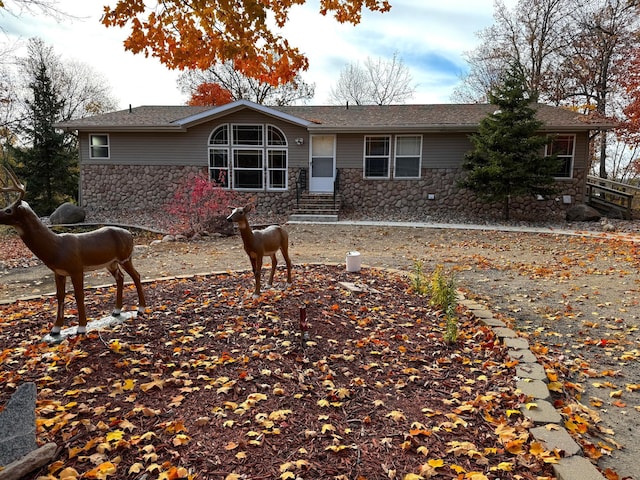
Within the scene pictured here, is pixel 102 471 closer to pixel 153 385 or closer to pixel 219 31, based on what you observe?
pixel 153 385

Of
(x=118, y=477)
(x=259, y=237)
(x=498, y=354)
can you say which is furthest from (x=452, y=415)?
(x=259, y=237)

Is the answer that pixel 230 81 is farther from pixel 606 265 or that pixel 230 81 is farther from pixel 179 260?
pixel 606 265

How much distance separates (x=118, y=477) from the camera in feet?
7.51

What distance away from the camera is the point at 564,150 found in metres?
16.2

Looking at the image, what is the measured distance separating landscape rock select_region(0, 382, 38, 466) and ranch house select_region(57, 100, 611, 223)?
543 inches

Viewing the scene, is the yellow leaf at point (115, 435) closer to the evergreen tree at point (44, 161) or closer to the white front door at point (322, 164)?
the white front door at point (322, 164)

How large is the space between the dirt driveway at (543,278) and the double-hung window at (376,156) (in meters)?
4.35

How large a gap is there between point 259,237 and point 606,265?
7.01 metres

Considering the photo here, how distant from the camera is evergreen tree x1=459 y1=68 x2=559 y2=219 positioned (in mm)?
14375

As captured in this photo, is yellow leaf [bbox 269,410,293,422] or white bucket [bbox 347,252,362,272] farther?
white bucket [bbox 347,252,362,272]

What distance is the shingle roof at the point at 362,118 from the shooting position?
16.1 m

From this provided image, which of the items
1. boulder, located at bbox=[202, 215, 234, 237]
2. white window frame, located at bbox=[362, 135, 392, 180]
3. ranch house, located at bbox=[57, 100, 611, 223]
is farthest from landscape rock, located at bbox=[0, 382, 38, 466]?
white window frame, located at bbox=[362, 135, 392, 180]

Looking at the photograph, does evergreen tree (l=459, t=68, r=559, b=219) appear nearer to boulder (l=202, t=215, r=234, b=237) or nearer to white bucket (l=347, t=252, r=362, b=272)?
boulder (l=202, t=215, r=234, b=237)

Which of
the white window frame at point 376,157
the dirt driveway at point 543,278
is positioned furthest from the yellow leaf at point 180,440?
the white window frame at point 376,157
